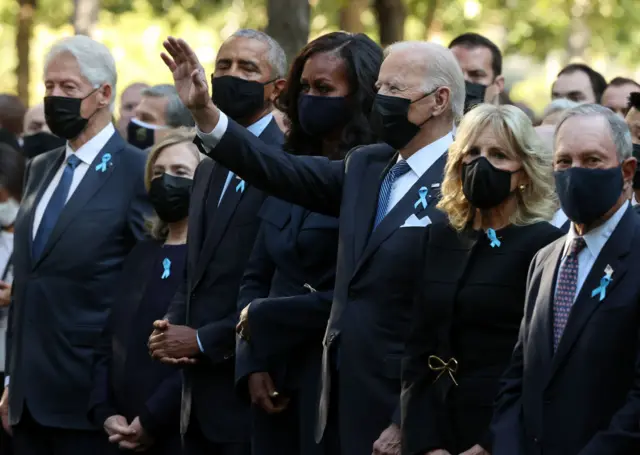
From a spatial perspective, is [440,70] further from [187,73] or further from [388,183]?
[187,73]

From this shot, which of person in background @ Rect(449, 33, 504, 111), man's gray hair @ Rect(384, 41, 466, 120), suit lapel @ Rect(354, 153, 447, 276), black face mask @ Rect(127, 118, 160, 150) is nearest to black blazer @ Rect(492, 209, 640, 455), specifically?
suit lapel @ Rect(354, 153, 447, 276)

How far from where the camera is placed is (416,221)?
715 cm

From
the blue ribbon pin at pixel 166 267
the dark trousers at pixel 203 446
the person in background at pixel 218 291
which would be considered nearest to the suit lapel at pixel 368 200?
the person in background at pixel 218 291

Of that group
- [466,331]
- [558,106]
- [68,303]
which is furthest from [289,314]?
[558,106]

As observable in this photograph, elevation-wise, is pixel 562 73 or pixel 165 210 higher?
pixel 562 73

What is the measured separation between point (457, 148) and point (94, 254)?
3021 millimetres

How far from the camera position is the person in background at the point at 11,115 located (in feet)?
48.2

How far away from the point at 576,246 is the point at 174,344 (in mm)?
2630

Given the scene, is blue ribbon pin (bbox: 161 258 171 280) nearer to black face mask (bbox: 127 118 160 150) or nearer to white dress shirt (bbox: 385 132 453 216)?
white dress shirt (bbox: 385 132 453 216)

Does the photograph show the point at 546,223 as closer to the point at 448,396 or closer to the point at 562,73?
the point at 448,396

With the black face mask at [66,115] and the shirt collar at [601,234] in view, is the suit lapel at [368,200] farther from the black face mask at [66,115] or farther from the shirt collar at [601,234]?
the black face mask at [66,115]

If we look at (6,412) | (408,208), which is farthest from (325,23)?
(408,208)

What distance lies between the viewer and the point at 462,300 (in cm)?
664

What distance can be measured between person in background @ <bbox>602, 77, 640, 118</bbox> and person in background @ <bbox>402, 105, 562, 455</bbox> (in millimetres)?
4057
